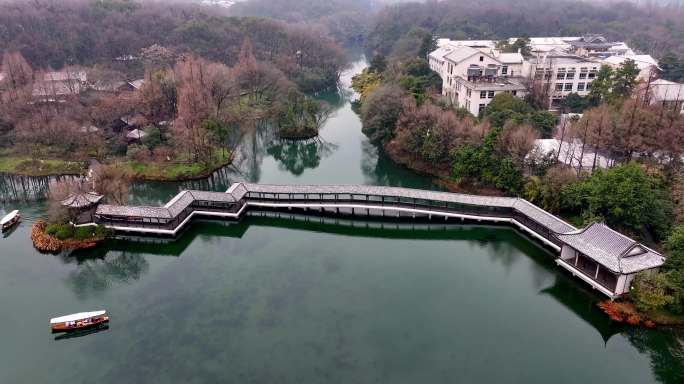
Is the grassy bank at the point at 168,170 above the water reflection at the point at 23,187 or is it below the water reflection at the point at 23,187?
above

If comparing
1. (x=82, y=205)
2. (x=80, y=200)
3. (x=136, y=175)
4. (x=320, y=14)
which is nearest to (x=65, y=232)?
(x=82, y=205)

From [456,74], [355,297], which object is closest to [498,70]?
[456,74]

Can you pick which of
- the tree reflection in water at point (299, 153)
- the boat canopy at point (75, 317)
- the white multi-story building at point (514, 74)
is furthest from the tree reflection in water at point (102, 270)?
the white multi-story building at point (514, 74)

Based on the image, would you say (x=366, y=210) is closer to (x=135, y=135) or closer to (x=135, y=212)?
(x=135, y=212)

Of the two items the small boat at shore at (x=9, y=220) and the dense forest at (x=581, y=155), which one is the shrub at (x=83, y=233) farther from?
the dense forest at (x=581, y=155)

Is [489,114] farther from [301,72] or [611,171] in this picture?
[301,72]
